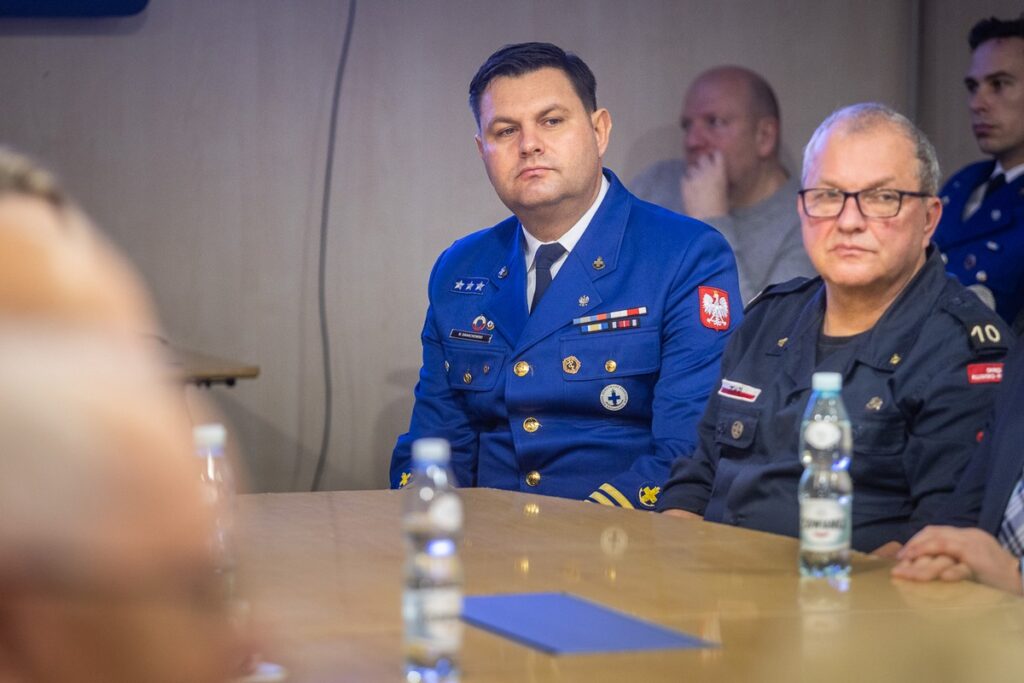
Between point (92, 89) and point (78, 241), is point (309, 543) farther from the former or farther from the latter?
point (92, 89)

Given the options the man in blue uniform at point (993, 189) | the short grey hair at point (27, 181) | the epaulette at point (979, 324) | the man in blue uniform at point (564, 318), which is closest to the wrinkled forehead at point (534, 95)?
the man in blue uniform at point (564, 318)

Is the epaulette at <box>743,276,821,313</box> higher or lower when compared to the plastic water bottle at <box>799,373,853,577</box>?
higher

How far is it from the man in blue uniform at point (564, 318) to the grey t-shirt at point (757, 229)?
1.49 meters

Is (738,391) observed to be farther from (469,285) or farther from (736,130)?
A: (736,130)

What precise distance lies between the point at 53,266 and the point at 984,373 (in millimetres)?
1822

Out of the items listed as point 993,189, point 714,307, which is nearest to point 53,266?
point 714,307

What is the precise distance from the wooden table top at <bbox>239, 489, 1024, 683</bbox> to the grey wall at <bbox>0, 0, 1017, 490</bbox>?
2.69 m

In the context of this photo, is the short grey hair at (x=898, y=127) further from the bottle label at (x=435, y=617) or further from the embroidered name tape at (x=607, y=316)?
the bottle label at (x=435, y=617)

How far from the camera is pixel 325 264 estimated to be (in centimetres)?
488

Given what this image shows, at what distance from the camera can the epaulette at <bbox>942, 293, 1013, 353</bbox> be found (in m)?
2.20

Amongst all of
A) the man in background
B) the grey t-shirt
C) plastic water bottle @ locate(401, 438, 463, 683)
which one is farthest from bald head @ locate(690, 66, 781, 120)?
plastic water bottle @ locate(401, 438, 463, 683)

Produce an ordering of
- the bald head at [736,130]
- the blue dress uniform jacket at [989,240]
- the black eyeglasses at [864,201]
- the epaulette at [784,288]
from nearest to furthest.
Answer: the black eyeglasses at [864,201] < the epaulette at [784,288] < the blue dress uniform jacket at [989,240] < the bald head at [736,130]

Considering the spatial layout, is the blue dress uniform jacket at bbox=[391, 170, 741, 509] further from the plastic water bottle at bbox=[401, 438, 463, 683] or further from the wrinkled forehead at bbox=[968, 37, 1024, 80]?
the wrinkled forehead at bbox=[968, 37, 1024, 80]

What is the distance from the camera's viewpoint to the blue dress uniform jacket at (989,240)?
3.99 m
